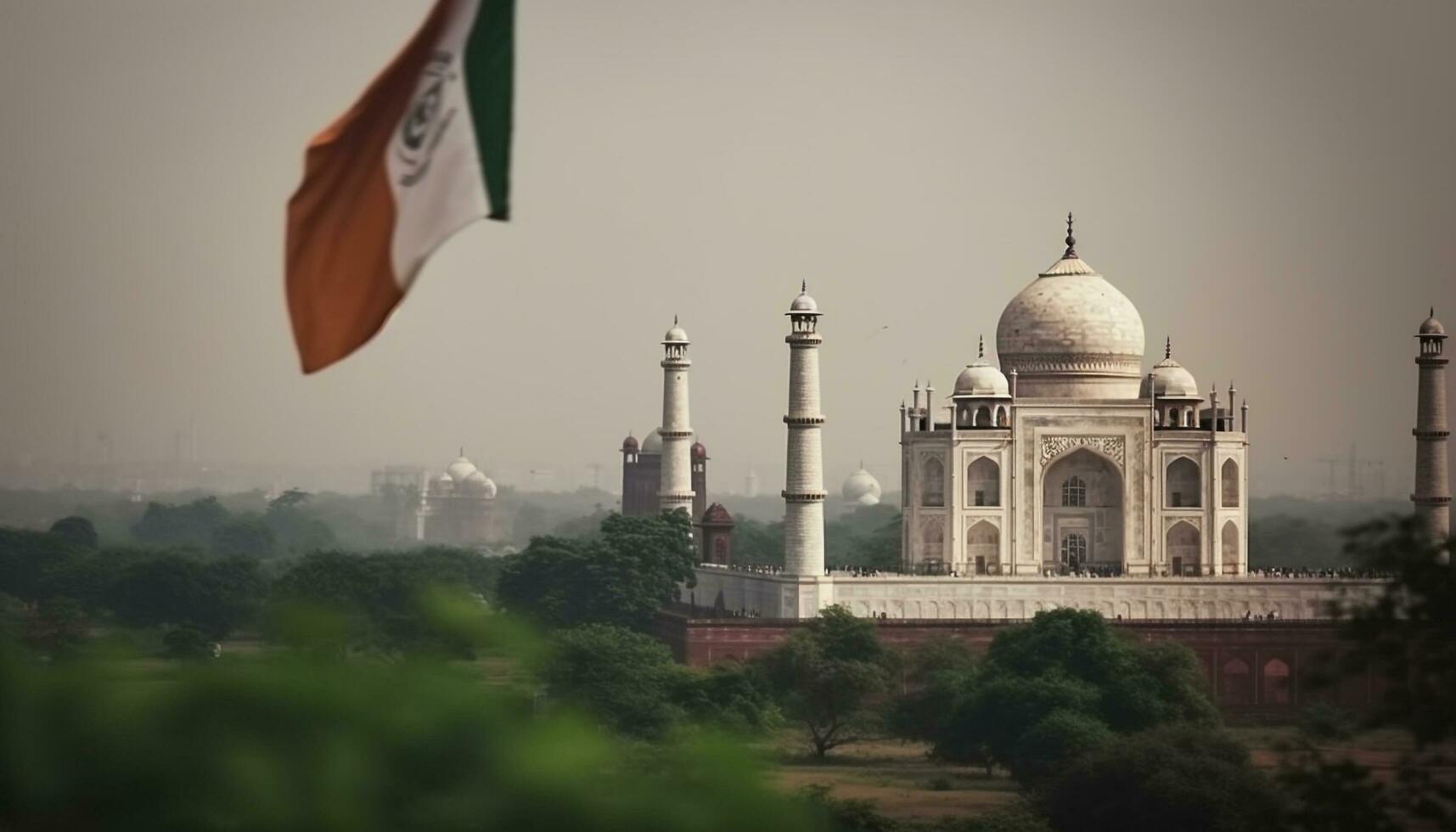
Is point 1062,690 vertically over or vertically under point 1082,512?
under

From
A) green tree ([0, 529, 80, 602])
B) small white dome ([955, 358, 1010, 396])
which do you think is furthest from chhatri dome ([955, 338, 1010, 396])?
green tree ([0, 529, 80, 602])

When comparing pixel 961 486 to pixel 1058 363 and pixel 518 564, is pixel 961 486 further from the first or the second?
pixel 518 564

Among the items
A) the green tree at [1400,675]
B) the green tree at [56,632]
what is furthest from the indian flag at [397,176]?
the green tree at [1400,675]

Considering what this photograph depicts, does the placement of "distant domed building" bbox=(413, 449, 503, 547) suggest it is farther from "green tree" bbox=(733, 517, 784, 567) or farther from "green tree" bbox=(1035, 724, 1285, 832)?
"green tree" bbox=(1035, 724, 1285, 832)

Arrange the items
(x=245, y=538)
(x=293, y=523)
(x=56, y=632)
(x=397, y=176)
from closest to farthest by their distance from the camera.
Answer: (x=397, y=176)
(x=56, y=632)
(x=245, y=538)
(x=293, y=523)

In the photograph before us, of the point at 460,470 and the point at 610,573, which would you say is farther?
the point at 460,470

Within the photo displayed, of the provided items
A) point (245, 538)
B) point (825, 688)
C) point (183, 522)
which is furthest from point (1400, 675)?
point (183, 522)

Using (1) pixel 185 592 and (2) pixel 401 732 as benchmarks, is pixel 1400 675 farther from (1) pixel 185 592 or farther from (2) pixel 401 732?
(1) pixel 185 592
